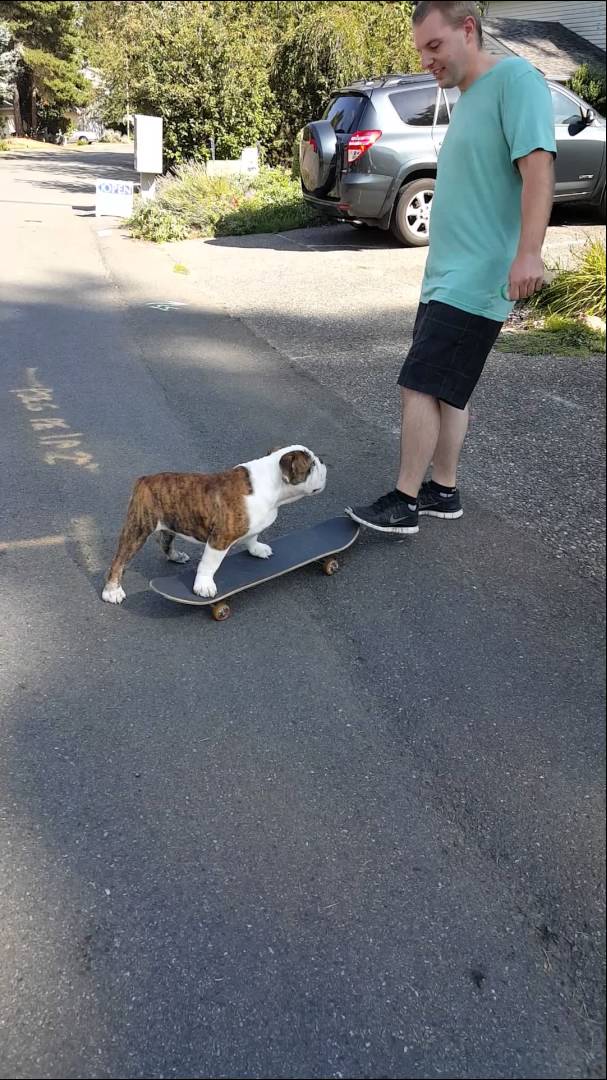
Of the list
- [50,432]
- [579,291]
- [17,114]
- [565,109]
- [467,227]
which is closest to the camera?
[467,227]

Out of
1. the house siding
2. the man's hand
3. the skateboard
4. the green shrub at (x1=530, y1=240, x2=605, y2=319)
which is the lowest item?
the skateboard

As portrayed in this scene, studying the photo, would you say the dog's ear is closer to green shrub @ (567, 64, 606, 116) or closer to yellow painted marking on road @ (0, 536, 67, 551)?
yellow painted marking on road @ (0, 536, 67, 551)

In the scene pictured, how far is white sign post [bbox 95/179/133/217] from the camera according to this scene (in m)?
16.0

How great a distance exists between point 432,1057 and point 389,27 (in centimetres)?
2123

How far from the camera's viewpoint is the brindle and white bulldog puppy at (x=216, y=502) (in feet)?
10.9

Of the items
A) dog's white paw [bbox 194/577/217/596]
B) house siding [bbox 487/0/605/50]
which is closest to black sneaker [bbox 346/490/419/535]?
dog's white paw [bbox 194/577/217/596]

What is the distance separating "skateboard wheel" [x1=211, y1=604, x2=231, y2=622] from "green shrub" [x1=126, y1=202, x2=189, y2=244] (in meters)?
11.6

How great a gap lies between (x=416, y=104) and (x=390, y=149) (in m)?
1.01

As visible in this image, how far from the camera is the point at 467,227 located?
11.5 ft

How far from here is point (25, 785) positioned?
257 cm

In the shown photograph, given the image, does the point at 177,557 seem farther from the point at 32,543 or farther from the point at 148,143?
the point at 148,143

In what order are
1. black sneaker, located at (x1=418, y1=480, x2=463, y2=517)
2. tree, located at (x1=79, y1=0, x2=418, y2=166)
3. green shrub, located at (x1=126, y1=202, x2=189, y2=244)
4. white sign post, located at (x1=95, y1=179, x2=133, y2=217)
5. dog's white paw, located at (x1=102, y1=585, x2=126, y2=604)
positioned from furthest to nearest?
tree, located at (x1=79, y1=0, x2=418, y2=166), white sign post, located at (x1=95, y1=179, x2=133, y2=217), green shrub, located at (x1=126, y1=202, x2=189, y2=244), black sneaker, located at (x1=418, y1=480, x2=463, y2=517), dog's white paw, located at (x1=102, y1=585, x2=126, y2=604)

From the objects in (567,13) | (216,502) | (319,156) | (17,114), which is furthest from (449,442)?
(17,114)

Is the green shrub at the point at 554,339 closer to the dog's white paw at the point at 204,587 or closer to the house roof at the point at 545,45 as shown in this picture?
the dog's white paw at the point at 204,587
